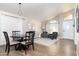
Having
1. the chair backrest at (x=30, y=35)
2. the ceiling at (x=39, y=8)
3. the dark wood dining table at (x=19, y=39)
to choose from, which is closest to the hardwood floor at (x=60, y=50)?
the dark wood dining table at (x=19, y=39)

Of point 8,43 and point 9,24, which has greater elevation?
point 9,24

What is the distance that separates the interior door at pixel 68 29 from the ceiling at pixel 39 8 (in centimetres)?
36

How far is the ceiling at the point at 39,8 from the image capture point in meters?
2.32

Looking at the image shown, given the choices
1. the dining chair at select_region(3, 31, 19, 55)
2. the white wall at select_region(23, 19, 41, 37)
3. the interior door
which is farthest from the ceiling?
the dining chair at select_region(3, 31, 19, 55)

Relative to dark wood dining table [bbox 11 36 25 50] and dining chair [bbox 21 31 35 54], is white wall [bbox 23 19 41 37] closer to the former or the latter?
dining chair [bbox 21 31 35 54]

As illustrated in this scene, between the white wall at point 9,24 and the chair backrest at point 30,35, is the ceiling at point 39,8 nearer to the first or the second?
the white wall at point 9,24

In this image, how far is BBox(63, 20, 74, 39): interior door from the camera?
2.39 m

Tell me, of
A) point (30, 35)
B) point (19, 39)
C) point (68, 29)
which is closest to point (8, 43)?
point (19, 39)

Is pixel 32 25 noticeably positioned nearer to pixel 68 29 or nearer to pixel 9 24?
pixel 9 24

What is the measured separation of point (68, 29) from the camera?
7.91 feet

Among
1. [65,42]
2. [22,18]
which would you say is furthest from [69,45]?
[22,18]

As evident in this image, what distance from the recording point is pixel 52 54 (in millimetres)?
2361

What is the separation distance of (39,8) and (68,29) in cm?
98

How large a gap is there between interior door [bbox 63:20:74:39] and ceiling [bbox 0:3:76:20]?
0.36 meters
